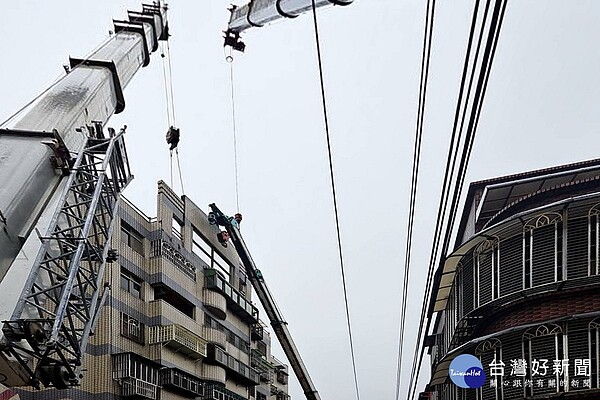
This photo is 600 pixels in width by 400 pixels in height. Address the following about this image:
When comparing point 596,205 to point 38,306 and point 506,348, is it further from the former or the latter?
point 38,306

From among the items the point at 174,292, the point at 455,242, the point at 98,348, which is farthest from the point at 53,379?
the point at 174,292

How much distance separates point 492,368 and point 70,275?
45.0 feet

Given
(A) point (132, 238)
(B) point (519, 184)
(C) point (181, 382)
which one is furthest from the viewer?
(C) point (181, 382)

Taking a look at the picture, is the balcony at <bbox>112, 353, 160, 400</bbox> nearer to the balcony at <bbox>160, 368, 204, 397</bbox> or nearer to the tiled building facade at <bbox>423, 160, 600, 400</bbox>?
the balcony at <bbox>160, 368, 204, 397</bbox>

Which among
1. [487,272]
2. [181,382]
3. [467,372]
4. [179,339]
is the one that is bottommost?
[181,382]

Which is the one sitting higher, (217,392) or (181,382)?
(181,382)

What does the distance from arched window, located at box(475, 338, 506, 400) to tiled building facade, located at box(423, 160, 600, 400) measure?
0.09 ft

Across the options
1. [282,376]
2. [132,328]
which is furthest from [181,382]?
[282,376]

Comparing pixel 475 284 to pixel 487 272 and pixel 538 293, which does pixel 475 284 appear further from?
pixel 538 293

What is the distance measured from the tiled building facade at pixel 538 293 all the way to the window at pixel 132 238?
16059 millimetres

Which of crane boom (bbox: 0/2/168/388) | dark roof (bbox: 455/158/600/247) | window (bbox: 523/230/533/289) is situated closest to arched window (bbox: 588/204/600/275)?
window (bbox: 523/230/533/289)

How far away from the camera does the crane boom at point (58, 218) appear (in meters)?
12.2

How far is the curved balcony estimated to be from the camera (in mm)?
43281

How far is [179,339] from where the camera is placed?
121ft
